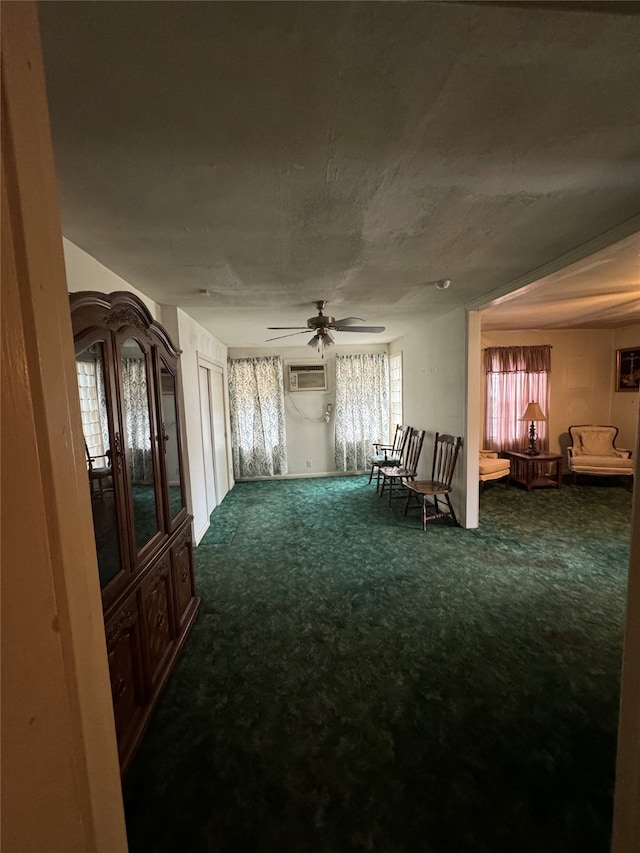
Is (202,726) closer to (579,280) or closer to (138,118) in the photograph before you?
(138,118)

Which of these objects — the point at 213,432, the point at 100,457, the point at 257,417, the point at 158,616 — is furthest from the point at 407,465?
the point at 100,457

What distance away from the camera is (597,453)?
550 cm

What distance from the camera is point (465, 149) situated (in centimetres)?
128

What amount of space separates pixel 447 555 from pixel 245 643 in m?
1.92

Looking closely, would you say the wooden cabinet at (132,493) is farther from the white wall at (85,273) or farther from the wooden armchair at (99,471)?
the white wall at (85,273)

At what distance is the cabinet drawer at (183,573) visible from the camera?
2.22 m

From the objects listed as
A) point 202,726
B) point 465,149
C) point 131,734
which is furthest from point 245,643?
point 465,149

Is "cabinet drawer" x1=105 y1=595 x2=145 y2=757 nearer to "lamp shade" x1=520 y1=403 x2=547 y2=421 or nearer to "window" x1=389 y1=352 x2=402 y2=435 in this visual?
"window" x1=389 y1=352 x2=402 y2=435

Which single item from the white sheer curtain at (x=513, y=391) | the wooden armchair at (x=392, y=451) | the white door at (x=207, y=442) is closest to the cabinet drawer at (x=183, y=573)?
the white door at (x=207, y=442)

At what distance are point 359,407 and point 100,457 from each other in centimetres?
502

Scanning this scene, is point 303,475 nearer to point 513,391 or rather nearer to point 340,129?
point 513,391

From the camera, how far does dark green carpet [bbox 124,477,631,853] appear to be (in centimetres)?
130

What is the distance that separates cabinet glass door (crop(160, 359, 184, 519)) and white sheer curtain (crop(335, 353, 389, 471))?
4026 mm

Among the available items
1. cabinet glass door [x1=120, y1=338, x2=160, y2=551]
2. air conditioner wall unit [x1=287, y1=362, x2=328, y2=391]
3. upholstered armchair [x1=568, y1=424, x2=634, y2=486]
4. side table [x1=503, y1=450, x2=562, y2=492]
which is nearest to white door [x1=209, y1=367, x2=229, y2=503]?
air conditioner wall unit [x1=287, y1=362, x2=328, y2=391]
